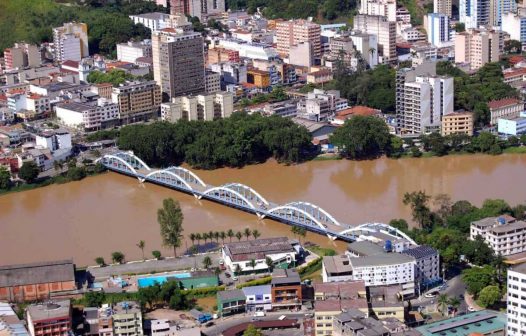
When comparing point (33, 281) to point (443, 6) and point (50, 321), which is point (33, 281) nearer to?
point (50, 321)

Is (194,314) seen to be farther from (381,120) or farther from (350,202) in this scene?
(381,120)

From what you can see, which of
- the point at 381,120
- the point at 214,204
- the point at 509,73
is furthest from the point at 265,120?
the point at 509,73

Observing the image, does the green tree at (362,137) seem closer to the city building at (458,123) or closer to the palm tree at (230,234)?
the city building at (458,123)

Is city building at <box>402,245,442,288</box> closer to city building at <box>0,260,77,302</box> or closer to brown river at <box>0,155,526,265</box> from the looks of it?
brown river at <box>0,155,526,265</box>

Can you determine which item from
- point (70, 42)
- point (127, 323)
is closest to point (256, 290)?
point (127, 323)

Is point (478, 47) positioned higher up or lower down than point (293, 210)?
higher up

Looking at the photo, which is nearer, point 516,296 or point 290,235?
point 516,296
